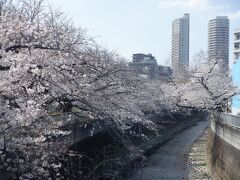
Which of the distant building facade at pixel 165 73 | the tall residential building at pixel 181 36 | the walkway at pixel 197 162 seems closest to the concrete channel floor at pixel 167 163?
the walkway at pixel 197 162

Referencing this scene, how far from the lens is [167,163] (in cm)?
2798

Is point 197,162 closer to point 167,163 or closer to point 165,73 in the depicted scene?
point 167,163

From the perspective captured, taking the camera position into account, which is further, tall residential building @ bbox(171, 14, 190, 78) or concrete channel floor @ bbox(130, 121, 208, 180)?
tall residential building @ bbox(171, 14, 190, 78)

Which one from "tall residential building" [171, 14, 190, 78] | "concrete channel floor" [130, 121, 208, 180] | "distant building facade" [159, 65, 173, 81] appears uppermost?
"tall residential building" [171, 14, 190, 78]

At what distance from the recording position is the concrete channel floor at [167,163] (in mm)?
23438

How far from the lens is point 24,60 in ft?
35.4

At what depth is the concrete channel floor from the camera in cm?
2344

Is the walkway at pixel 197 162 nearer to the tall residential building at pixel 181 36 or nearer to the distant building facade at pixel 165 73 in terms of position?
the distant building facade at pixel 165 73

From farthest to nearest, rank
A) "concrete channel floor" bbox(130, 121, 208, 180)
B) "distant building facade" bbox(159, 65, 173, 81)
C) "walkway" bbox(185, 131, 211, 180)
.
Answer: "distant building facade" bbox(159, 65, 173, 81) → "concrete channel floor" bbox(130, 121, 208, 180) → "walkway" bbox(185, 131, 211, 180)

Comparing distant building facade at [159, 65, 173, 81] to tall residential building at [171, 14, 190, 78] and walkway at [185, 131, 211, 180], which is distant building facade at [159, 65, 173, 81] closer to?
walkway at [185, 131, 211, 180]

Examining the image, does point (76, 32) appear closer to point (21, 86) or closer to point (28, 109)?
point (21, 86)

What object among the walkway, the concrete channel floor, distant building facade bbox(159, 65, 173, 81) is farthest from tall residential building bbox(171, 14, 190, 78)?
the walkway

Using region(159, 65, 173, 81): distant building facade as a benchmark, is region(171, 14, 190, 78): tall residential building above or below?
above

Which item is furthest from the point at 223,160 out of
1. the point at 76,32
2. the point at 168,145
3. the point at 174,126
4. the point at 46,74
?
the point at 174,126
